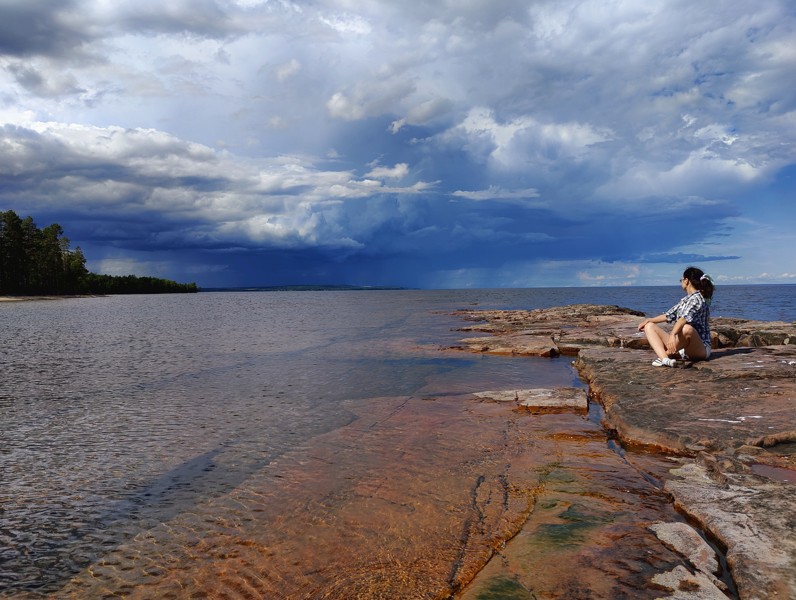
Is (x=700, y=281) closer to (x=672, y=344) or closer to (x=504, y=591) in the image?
(x=672, y=344)

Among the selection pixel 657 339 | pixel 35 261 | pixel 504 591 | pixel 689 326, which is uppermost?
pixel 35 261

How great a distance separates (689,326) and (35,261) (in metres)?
135

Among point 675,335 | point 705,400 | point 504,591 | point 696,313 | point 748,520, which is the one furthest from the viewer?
point 675,335

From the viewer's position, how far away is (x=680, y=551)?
456 centimetres

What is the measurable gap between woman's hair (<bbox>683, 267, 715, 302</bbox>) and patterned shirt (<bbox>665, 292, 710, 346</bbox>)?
0.16m

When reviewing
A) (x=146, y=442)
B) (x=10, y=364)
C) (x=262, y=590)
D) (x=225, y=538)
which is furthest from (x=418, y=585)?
(x=10, y=364)

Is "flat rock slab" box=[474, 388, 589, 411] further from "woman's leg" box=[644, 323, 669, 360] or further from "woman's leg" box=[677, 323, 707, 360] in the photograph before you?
"woman's leg" box=[677, 323, 707, 360]

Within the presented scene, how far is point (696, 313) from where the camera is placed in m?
11.5

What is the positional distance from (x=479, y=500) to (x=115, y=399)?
10.9 metres

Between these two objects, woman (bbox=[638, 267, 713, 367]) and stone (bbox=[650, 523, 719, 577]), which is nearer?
stone (bbox=[650, 523, 719, 577])

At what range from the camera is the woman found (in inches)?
458

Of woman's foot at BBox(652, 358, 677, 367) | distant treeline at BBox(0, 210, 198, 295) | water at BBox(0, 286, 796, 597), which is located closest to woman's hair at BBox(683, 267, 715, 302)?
woman's foot at BBox(652, 358, 677, 367)

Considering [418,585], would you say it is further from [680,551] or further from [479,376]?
[479,376]

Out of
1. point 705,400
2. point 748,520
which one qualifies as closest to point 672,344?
point 705,400
